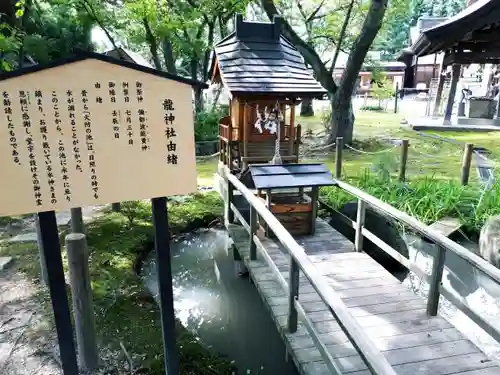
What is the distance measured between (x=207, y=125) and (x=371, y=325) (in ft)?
40.8

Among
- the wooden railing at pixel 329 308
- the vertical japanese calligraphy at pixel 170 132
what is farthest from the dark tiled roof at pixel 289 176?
the vertical japanese calligraphy at pixel 170 132

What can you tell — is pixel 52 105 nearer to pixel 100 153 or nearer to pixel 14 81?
pixel 14 81

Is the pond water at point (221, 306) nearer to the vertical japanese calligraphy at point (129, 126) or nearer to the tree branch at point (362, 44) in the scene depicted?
the vertical japanese calligraphy at point (129, 126)

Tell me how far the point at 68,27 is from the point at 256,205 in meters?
15.3

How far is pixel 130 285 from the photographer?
4.64 m

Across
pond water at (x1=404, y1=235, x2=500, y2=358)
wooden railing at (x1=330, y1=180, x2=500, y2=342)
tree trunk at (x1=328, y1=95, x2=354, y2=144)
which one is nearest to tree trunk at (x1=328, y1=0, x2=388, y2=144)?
tree trunk at (x1=328, y1=95, x2=354, y2=144)

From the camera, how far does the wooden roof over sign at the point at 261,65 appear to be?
6371 mm

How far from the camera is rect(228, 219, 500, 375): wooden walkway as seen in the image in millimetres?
2930

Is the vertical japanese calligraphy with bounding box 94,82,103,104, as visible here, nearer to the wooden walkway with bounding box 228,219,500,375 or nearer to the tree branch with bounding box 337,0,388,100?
the wooden walkway with bounding box 228,219,500,375

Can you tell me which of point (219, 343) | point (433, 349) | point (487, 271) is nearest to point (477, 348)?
point (433, 349)

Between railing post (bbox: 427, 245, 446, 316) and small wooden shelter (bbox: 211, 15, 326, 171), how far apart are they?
3643 millimetres

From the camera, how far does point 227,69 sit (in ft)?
21.9

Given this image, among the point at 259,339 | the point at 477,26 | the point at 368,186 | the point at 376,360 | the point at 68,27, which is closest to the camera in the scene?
the point at 376,360

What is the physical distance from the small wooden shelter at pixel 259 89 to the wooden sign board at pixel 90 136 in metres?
4.14
